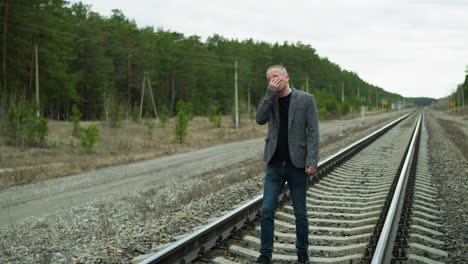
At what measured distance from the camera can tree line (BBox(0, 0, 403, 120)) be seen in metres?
35.3

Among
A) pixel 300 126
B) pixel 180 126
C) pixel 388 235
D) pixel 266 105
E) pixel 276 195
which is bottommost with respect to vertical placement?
pixel 388 235

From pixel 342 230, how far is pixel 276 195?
1734mm

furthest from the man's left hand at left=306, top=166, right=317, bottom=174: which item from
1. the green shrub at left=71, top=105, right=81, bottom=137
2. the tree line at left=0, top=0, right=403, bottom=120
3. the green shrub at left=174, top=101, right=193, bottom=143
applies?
the green shrub at left=174, top=101, right=193, bottom=143

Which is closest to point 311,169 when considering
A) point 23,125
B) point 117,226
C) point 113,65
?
point 117,226

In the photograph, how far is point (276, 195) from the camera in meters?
4.23

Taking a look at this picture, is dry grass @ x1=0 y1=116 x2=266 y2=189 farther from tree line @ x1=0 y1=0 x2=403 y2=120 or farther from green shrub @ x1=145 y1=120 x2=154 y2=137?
tree line @ x1=0 y1=0 x2=403 y2=120

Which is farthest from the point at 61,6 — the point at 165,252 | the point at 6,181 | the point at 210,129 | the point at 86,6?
the point at 165,252

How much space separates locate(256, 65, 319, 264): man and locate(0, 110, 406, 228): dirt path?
744 cm

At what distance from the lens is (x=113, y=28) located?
59844 millimetres

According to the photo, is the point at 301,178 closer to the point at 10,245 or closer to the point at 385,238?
the point at 385,238

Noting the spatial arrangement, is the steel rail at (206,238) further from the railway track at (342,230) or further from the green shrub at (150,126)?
the green shrub at (150,126)

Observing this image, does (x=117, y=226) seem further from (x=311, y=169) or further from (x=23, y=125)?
(x=23, y=125)

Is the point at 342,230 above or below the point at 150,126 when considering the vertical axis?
below

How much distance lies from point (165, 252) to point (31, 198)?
9618 millimetres
